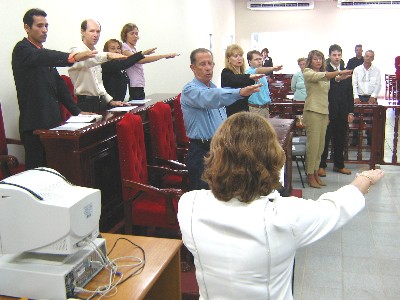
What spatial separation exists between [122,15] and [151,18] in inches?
35.4

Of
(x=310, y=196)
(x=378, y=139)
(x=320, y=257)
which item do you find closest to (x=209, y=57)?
(x=320, y=257)

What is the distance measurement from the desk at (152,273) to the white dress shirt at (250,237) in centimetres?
35

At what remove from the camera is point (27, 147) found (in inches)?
116

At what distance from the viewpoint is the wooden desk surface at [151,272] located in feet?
5.22

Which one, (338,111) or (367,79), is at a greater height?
(367,79)

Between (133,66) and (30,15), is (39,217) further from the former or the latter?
(133,66)

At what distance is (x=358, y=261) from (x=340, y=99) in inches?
92.7

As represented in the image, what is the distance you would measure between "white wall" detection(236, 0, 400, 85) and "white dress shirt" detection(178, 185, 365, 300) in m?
13.4

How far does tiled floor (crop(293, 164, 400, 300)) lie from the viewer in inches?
110

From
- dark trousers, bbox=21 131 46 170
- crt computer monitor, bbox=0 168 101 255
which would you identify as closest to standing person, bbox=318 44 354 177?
dark trousers, bbox=21 131 46 170

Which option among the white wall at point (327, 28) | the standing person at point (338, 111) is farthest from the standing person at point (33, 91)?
the white wall at point (327, 28)

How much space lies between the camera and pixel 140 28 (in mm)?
5734

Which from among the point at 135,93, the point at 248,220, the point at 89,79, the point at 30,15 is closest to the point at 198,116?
the point at 89,79

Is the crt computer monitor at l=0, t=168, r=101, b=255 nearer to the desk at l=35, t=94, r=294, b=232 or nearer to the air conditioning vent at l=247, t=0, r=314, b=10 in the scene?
the desk at l=35, t=94, r=294, b=232
